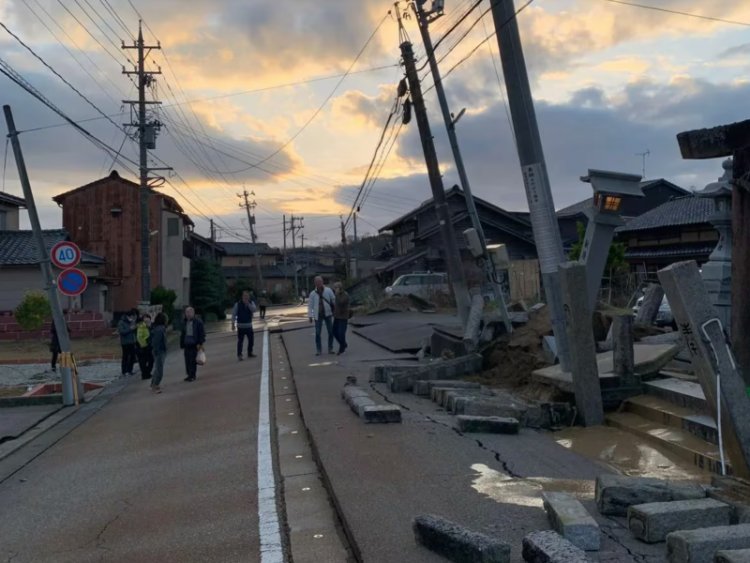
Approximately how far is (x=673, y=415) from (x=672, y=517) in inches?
146

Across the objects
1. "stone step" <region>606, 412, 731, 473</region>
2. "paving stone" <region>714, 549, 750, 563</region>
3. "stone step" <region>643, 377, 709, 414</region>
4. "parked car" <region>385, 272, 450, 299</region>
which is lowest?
"stone step" <region>606, 412, 731, 473</region>

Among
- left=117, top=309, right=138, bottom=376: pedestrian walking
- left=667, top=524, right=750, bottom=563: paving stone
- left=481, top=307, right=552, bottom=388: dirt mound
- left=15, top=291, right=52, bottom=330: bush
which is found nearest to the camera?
left=667, top=524, right=750, bottom=563: paving stone

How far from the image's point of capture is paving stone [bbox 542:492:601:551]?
4.73 metres

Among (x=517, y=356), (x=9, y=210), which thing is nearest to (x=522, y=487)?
(x=517, y=356)

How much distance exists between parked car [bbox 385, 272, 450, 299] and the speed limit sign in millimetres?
22782

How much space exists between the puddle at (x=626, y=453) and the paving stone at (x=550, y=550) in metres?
2.92

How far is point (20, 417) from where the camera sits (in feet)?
46.2

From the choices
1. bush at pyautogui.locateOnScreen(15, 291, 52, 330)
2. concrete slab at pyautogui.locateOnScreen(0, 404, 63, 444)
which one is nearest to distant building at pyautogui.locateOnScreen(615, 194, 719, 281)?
bush at pyautogui.locateOnScreen(15, 291, 52, 330)

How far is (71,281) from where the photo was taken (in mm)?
15289

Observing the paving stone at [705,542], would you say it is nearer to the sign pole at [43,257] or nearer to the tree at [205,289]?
the sign pole at [43,257]

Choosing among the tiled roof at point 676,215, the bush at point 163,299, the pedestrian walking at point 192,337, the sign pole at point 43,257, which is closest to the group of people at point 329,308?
the pedestrian walking at point 192,337

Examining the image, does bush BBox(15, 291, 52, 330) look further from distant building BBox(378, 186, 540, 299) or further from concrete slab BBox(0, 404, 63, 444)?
distant building BBox(378, 186, 540, 299)

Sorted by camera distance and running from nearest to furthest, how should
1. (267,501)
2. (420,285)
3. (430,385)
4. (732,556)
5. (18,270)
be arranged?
(732,556)
(267,501)
(430,385)
(18,270)
(420,285)

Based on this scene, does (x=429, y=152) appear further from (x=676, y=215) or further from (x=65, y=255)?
(x=676, y=215)
